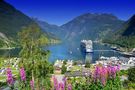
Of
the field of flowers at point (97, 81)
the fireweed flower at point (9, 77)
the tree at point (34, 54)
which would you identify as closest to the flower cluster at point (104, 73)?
the field of flowers at point (97, 81)

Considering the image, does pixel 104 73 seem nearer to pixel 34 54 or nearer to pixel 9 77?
pixel 9 77

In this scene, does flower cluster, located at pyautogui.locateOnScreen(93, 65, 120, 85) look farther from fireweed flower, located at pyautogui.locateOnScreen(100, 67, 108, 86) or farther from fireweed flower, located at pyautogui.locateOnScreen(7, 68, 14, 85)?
fireweed flower, located at pyautogui.locateOnScreen(7, 68, 14, 85)

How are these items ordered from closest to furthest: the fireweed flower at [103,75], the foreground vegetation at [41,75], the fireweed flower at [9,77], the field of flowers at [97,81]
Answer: the fireweed flower at [9,77] < the foreground vegetation at [41,75] < the field of flowers at [97,81] < the fireweed flower at [103,75]

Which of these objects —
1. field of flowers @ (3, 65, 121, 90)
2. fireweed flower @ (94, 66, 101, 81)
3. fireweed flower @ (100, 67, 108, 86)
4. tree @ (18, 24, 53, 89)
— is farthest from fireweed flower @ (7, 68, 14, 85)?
tree @ (18, 24, 53, 89)

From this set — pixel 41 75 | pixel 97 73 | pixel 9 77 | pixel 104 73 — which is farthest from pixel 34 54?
pixel 9 77

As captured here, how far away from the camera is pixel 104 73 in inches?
563

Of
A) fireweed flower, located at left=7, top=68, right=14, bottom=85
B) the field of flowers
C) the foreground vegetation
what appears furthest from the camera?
the field of flowers

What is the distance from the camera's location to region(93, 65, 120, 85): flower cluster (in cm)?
1426

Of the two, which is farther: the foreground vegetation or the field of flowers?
the field of flowers

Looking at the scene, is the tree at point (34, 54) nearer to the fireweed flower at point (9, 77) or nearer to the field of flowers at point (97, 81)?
the field of flowers at point (97, 81)

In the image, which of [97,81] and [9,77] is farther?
[97,81]

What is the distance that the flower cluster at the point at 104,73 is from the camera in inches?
561

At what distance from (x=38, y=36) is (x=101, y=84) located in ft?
66.6

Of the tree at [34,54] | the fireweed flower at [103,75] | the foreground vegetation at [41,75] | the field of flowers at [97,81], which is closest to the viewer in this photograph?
the foreground vegetation at [41,75]
